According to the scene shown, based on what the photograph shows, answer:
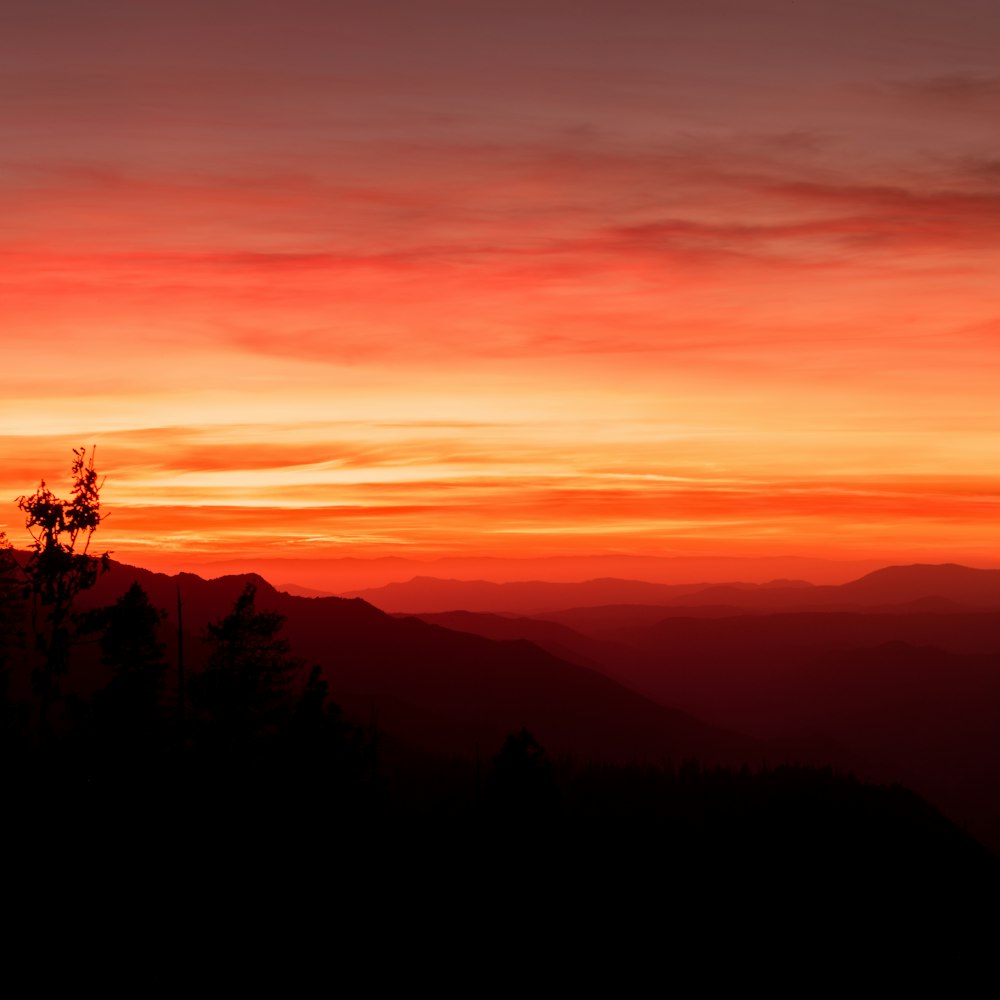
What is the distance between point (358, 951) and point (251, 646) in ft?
44.8

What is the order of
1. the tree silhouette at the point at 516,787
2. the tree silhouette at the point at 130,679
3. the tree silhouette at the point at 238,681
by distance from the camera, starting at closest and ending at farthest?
1. the tree silhouette at the point at 130,679
2. the tree silhouette at the point at 238,681
3. the tree silhouette at the point at 516,787

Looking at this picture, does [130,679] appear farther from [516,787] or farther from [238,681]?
[516,787]

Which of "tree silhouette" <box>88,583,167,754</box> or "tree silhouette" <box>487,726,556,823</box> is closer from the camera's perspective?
"tree silhouette" <box>88,583,167,754</box>

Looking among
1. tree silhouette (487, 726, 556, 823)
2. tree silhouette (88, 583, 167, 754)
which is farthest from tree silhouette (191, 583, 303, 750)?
tree silhouette (487, 726, 556, 823)

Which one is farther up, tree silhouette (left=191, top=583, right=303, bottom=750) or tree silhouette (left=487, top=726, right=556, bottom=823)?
tree silhouette (left=191, top=583, right=303, bottom=750)

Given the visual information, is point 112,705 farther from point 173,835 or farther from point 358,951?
point 358,951

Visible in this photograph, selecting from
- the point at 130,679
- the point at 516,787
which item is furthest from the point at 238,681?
the point at 516,787

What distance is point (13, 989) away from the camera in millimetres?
35062

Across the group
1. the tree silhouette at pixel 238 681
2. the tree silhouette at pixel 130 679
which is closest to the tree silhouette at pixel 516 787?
the tree silhouette at pixel 238 681

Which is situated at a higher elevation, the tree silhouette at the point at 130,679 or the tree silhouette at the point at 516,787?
the tree silhouette at the point at 130,679

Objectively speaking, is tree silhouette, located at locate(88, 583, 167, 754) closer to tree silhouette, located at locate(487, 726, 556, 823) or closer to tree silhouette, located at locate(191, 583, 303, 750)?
tree silhouette, located at locate(191, 583, 303, 750)

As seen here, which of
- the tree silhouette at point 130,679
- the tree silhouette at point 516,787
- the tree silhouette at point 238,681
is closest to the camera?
the tree silhouette at point 130,679

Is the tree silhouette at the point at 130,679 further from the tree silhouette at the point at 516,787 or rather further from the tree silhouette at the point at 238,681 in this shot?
the tree silhouette at the point at 516,787

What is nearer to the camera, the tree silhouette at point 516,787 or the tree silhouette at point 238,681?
the tree silhouette at point 238,681
